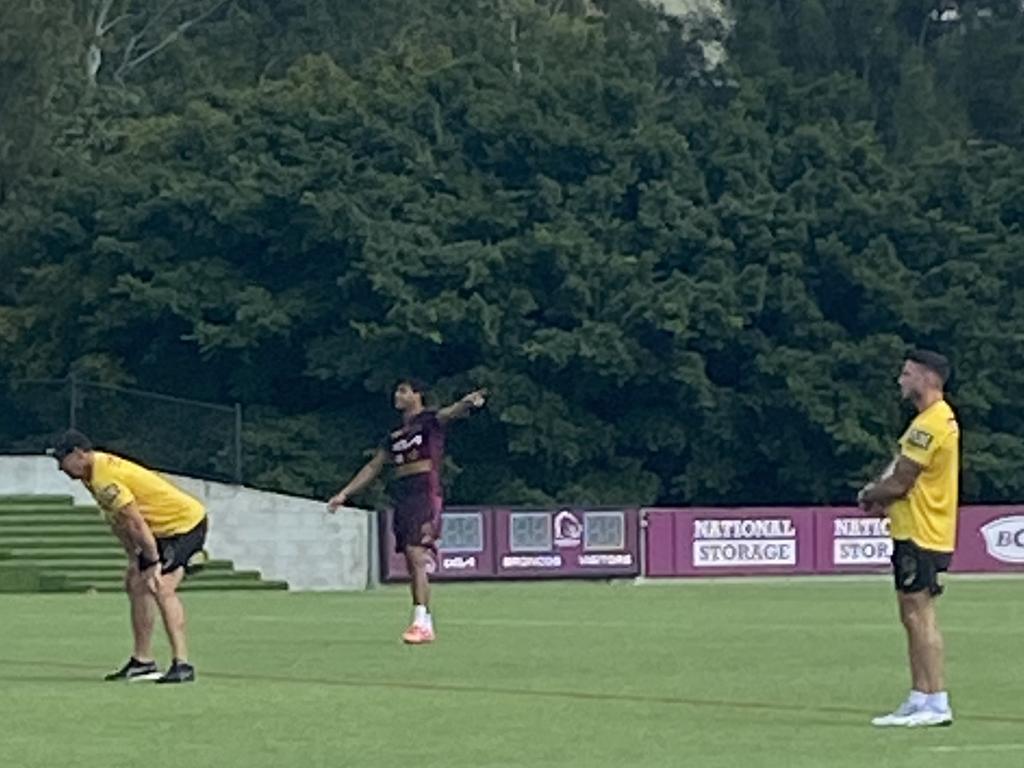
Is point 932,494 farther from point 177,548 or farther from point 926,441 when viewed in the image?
point 177,548

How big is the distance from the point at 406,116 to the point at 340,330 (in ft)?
16.3

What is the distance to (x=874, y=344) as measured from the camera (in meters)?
57.9

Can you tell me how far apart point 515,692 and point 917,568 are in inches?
150

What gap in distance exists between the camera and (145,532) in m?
18.2

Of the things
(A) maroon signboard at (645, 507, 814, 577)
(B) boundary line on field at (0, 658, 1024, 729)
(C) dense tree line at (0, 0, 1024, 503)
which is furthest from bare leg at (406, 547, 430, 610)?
(C) dense tree line at (0, 0, 1024, 503)

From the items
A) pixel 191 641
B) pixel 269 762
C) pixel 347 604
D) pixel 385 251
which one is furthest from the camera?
pixel 385 251

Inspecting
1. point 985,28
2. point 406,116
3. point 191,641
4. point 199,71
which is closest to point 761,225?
point 406,116

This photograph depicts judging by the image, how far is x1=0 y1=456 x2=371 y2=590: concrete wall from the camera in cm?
4656

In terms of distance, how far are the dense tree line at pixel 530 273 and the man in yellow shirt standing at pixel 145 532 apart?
37137 millimetres

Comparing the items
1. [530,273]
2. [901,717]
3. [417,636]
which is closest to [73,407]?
[530,273]

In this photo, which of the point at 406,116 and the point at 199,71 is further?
the point at 199,71

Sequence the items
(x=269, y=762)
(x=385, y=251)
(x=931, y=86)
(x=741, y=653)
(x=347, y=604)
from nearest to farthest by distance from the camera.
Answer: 1. (x=269, y=762)
2. (x=741, y=653)
3. (x=347, y=604)
4. (x=385, y=251)
5. (x=931, y=86)

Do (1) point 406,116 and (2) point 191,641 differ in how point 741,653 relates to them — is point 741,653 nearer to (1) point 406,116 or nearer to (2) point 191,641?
(2) point 191,641

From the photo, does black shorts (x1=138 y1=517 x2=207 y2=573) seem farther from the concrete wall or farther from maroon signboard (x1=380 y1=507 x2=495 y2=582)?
the concrete wall
